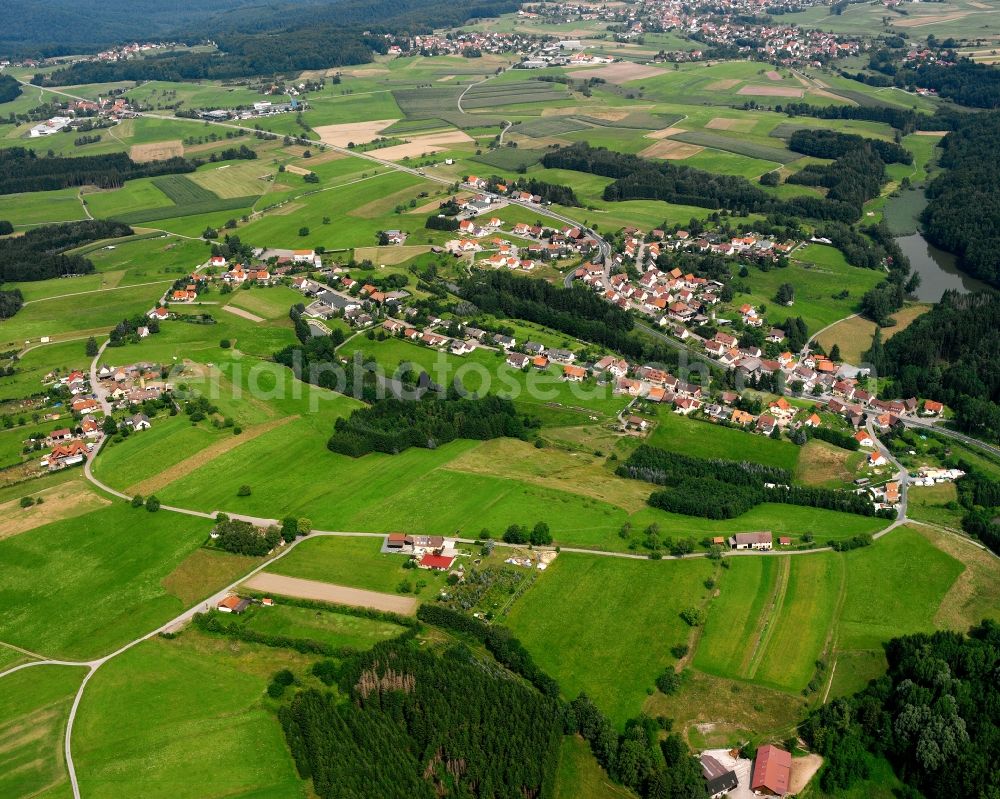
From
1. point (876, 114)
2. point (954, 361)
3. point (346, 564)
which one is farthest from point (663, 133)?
point (346, 564)

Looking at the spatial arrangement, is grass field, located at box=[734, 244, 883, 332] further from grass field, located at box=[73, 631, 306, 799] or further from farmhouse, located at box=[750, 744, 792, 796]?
grass field, located at box=[73, 631, 306, 799]

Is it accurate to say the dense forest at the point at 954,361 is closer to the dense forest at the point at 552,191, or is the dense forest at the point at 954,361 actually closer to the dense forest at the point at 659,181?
the dense forest at the point at 659,181

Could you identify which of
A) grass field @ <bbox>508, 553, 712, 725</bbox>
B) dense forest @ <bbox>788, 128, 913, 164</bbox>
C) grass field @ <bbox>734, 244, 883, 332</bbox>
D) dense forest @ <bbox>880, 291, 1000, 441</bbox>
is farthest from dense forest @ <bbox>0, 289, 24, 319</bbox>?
dense forest @ <bbox>788, 128, 913, 164</bbox>

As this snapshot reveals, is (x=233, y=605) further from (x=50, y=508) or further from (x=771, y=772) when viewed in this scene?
(x=771, y=772)

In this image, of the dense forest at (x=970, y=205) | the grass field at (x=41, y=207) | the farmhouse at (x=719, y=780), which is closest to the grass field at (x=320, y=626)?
the farmhouse at (x=719, y=780)

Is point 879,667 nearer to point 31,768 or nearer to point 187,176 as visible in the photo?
point 31,768
